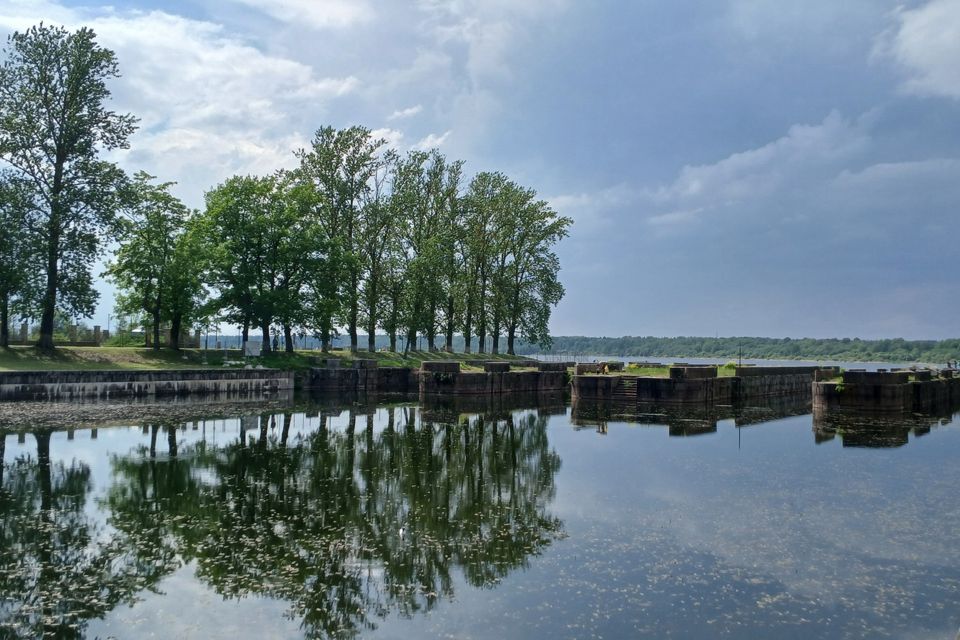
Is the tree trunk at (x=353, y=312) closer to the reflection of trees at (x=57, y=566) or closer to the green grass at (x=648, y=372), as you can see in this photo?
the green grass at (x=648, y=372)

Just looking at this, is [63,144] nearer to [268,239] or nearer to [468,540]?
[268,239]

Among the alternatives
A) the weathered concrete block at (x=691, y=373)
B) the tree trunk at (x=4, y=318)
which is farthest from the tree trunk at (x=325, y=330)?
the weathered concrete block at (x=691, y=373)

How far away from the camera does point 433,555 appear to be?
1217 cm

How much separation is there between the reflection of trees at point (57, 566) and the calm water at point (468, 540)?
0.05 metres

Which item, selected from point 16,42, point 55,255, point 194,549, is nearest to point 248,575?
point 194,549

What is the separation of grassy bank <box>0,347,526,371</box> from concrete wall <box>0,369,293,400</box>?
7.55 feet

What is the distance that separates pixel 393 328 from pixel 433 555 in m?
50.6

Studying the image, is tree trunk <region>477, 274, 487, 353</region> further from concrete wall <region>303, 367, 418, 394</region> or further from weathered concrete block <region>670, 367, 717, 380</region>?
weathered concrete block <region>670, 367, 717, 380</region>

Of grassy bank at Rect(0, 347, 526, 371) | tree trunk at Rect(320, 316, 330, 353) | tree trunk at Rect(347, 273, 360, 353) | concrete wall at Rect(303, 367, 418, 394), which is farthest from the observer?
tree trunk at Rect(347, 273, 360, 353)

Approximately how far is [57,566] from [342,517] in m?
5.26

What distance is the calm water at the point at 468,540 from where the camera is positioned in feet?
31.3

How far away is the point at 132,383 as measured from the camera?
129 feet

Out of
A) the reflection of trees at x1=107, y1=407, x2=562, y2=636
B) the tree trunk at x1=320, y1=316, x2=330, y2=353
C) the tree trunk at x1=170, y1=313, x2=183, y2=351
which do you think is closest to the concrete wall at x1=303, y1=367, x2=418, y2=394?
the tree trunk at x1=320, y1=316, x2=330, y2=353

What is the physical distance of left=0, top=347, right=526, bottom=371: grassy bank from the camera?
39844 mm
